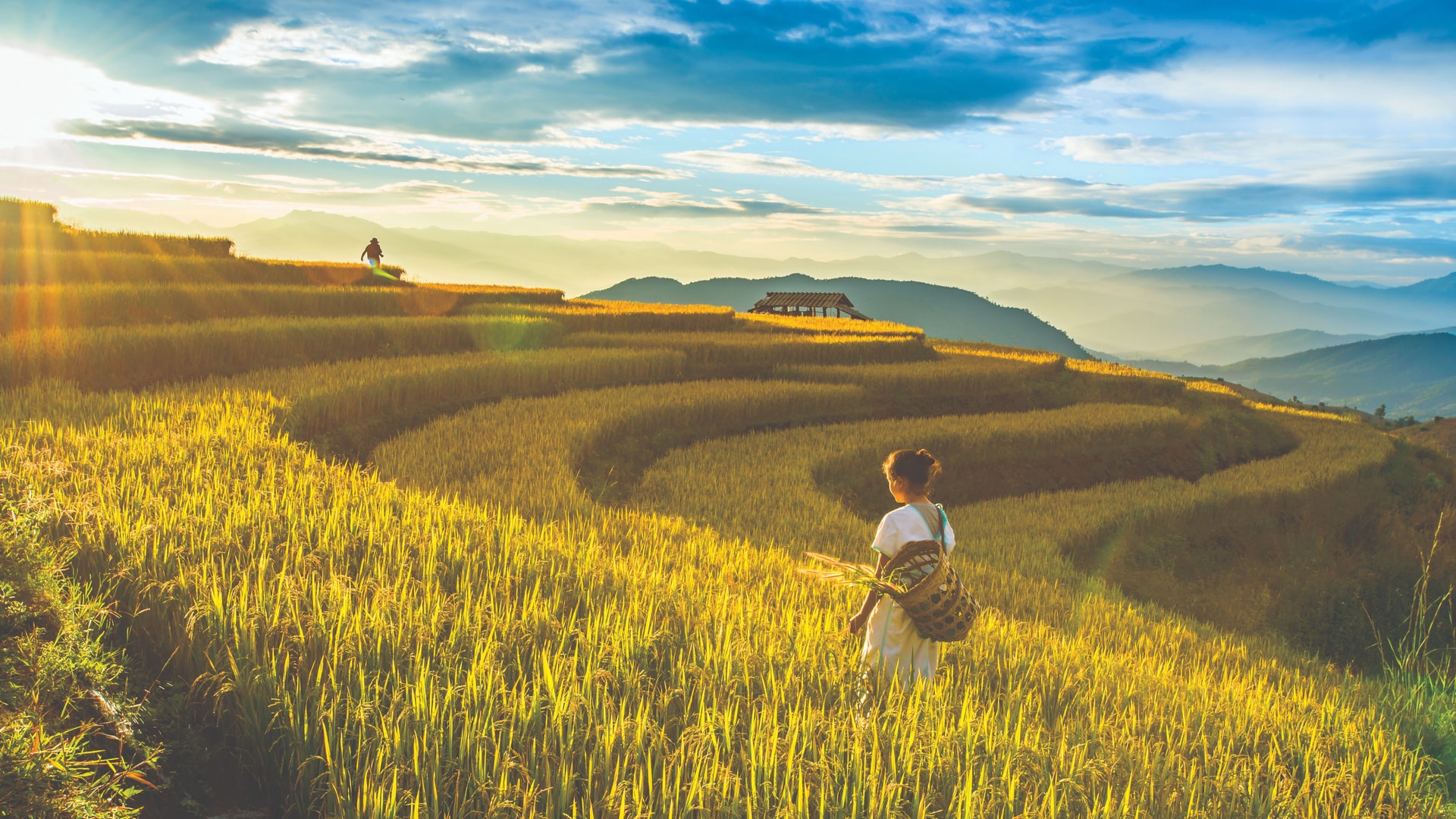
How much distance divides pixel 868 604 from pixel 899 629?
24 centimetres

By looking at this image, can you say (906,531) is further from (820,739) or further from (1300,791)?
(1300,791)

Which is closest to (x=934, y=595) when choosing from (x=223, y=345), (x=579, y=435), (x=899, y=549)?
(x=899, y=549)

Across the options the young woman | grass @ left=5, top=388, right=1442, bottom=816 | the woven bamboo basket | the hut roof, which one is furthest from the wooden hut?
the woven bamboo basket

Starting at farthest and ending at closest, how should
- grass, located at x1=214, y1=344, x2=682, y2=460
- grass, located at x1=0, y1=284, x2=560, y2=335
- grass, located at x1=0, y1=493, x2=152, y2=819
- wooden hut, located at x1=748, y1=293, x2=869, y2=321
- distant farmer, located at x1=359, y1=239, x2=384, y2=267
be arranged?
wooden hut, located at x1=748, y1=293, x2=869, y2=321
distant farmer, located at x1=359, y1=239, x2=384, y2=267
grass, located at x1=0, y1=284, x2=560, y2=335
grass, located at x1=214, y1=344, x2=682, y2=460
grass, located at x1=0, y1=493, x2=152, y2=819

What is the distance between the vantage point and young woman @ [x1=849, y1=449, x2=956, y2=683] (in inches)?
152

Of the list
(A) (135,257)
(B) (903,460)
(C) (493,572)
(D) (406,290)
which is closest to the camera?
(B) (903,460)

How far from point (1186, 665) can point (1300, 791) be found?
10.5ft

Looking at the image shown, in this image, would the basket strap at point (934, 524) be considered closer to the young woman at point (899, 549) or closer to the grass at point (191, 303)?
the young woman at point (899, 549)

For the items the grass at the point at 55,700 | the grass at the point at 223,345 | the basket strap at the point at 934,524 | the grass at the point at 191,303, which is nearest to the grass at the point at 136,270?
the grass at the point at 191,303

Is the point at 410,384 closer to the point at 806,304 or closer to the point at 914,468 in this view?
the point at 914,468

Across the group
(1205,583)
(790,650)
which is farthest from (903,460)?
(1205,583)

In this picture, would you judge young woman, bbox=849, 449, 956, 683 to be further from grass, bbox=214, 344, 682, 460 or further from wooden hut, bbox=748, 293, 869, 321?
wooden hut, bbox=748, 293, 869, 321

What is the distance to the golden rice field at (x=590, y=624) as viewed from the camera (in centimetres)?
258

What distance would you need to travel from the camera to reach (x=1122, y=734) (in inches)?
134
